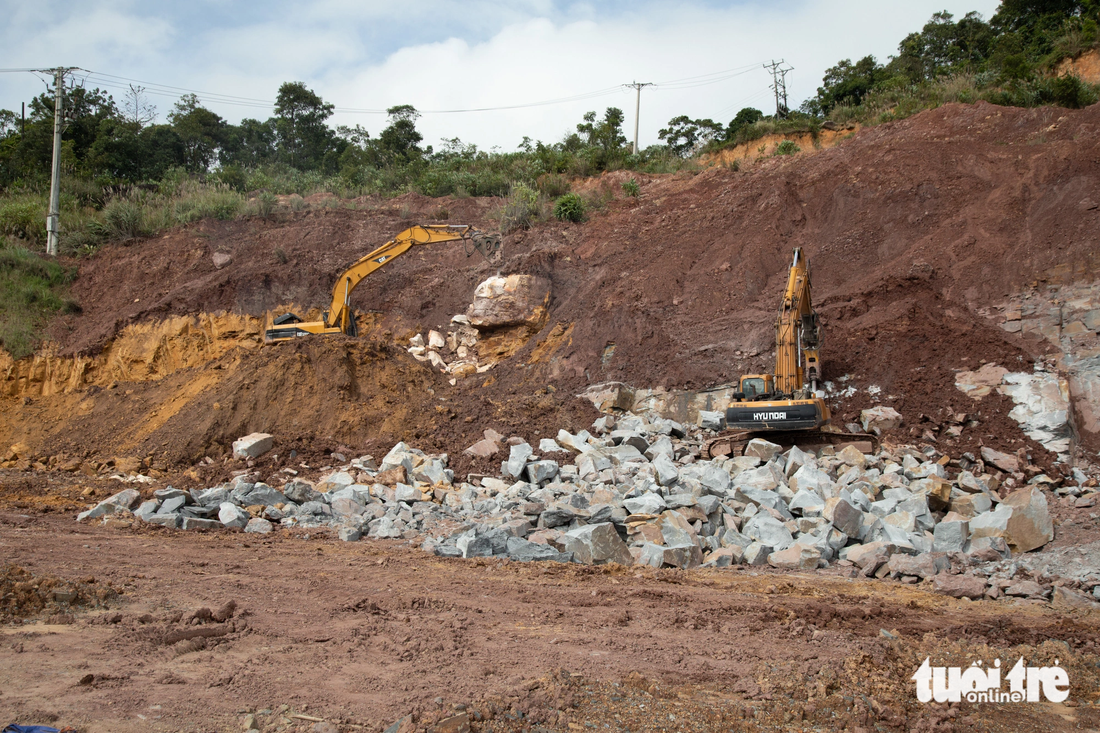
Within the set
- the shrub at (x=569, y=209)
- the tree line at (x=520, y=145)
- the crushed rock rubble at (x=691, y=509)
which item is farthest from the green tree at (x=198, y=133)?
the crushed rock rubble at (x=691, y=509)

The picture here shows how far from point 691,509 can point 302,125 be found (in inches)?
1482

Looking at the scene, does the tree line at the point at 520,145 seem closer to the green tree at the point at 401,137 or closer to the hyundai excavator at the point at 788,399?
the green tree at the point at 401,137

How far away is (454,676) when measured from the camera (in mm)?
3893

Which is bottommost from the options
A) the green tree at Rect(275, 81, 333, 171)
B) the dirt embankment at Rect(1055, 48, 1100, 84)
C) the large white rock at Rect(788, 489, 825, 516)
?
→ the large white rock at Rect(788, 489, 825, 516)

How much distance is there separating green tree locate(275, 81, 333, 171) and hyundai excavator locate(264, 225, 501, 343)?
24.6m

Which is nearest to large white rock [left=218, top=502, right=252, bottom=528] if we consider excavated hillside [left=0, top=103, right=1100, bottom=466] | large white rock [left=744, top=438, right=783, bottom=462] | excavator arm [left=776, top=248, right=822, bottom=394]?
excavated hillside [left=0, top=103, right=1100, bottom=466]

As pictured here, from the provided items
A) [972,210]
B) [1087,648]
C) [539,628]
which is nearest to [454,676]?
[539,628]

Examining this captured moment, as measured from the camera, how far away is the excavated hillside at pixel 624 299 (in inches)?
525

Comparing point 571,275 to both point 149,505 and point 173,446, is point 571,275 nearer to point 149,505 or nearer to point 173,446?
point 173,446

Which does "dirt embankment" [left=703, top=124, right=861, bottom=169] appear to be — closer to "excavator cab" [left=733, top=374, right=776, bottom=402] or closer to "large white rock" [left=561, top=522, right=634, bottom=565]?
"excavator cab" [left=733, top=374, right=776, bottom=402]

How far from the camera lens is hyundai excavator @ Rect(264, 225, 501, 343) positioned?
16.2 meters

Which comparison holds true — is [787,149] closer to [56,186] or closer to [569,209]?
[569,209]

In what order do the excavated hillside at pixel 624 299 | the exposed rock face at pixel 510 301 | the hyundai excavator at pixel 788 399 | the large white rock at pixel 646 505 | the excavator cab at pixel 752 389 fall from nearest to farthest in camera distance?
the large white rock at pixel 646 505 < the hyundai excavator at pixel 788 399 < the excavator cab at pixel 752 389 < the excavated hillside at pixel 624 299 < the exposed rock face at pixel 510 301

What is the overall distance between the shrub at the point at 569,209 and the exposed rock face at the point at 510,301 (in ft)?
12.0
